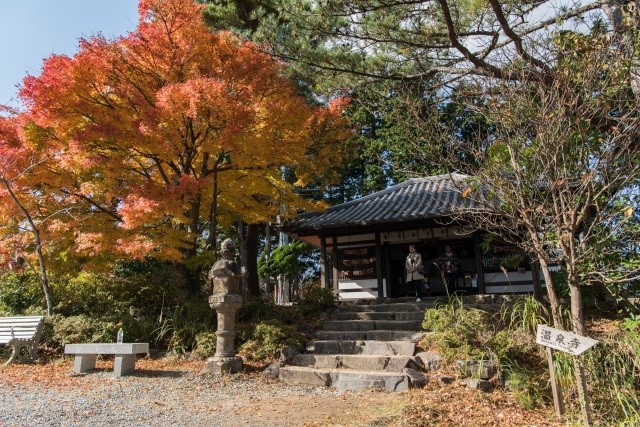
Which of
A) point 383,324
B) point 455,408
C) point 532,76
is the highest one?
point 532,76

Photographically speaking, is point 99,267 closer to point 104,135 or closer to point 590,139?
point 104,135

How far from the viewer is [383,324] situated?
10242mm

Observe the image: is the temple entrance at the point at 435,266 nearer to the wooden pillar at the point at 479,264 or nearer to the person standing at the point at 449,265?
the person standing at the point at 449,265

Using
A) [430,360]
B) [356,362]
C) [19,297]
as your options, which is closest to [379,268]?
[356,362]

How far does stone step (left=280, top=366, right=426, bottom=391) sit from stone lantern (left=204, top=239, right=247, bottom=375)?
1027mm

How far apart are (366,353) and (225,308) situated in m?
2.75

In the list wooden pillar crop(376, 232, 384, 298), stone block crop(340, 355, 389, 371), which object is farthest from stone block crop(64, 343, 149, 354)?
wooden pillar crop(376, 232, 384, 298)

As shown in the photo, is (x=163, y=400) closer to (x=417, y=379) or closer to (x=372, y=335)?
(x=417, y=379)

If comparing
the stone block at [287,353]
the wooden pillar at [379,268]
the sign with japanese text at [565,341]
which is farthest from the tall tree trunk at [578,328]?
the wooden pillar at [379,268]

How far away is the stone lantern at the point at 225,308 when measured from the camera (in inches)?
332

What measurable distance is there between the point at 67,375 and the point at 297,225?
23.3 feet

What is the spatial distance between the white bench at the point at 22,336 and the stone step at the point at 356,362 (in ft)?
17.6

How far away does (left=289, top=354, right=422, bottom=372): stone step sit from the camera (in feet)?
25.7

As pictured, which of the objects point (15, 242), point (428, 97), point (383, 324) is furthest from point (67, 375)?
point (428, 97)
